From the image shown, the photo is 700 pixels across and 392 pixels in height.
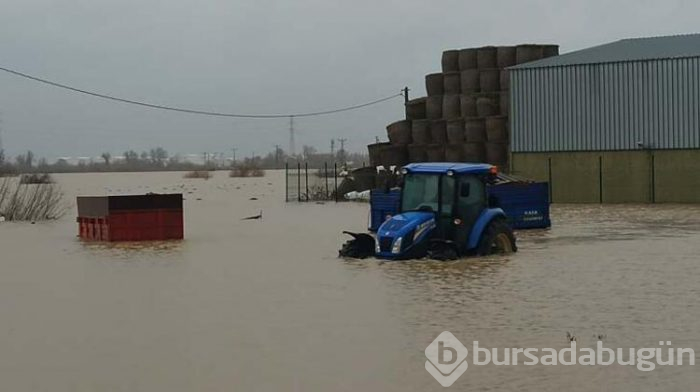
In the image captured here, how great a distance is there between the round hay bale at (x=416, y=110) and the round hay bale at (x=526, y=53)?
6.05 m

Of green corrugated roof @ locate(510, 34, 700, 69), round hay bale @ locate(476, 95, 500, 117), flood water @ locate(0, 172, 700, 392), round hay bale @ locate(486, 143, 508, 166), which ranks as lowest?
flood water @ locate(0, 172, 700, 392)

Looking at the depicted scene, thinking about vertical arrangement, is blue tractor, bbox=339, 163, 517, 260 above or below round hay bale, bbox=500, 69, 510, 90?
below

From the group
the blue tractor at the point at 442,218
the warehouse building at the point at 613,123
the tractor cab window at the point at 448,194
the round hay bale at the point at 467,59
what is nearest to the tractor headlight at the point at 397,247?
the blue tractor at the point at 442,218

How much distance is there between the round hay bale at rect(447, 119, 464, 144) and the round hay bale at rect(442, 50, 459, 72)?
3.32 metres

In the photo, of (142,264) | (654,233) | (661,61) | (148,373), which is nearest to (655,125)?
(661,61)

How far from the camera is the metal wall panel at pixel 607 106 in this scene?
44188mm

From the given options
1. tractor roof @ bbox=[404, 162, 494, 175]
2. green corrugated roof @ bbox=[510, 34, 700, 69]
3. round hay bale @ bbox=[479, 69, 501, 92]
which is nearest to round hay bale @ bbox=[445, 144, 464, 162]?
round hay bale @ bbox=[479, 69, 501, 92]

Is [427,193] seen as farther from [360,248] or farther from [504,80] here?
[504,80]

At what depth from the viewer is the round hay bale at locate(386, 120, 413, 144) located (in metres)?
53.5

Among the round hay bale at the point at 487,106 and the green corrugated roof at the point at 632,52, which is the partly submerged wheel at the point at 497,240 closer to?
the green corrugated roof at the point at 632,52

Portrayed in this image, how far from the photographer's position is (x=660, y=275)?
744 inches

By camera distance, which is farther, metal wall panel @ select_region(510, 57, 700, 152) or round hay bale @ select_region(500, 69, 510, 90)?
round hay bale @ select_region(500, 69, 510, 90)

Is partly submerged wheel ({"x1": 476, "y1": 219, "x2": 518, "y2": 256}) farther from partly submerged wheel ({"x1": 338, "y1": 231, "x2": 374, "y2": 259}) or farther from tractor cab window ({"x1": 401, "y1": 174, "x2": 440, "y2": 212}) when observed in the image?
partly submerged wheel ({"x1": 338, "y1": 231, "x2": 374, "y2": 259})

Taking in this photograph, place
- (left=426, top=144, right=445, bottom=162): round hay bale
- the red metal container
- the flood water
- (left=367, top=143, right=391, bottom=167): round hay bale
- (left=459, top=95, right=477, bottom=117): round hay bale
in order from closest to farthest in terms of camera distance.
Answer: the flood water → the red metal container → (left=459, top=95, right=477, bottom=117): round hay bale → (left=426, top=144, right=445, bottom=162): round hay bale → (left=367, top=143, right=391, bottom=167): round hay bale
